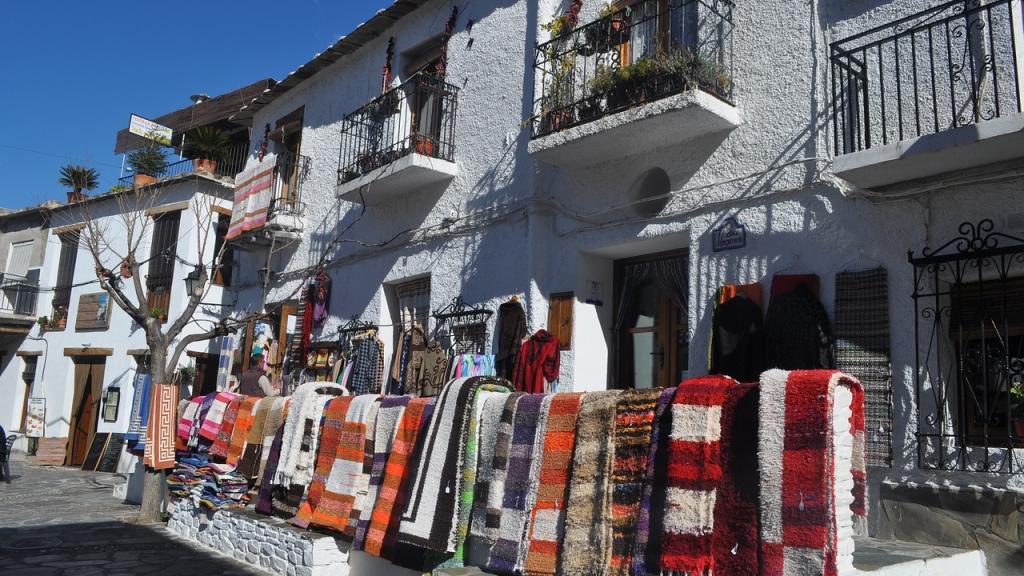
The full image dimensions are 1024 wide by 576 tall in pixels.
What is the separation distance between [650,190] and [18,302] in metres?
19.2

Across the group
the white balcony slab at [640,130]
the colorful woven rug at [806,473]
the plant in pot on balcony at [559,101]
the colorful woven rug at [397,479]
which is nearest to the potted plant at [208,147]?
the plant in pot on balcony at [559,101]

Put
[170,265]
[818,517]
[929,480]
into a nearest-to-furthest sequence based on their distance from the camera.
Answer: [818,517] < [929,480] < [170,265]

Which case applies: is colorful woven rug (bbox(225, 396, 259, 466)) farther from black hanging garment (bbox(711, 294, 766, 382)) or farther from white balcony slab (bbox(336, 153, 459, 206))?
black hanging garment (bbox(711, 294, 766, 382))

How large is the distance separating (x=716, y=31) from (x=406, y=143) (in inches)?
189

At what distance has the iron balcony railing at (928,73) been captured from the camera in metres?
5.88

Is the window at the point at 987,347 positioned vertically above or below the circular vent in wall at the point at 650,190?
below

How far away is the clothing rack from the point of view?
952cm

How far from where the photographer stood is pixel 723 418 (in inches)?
152

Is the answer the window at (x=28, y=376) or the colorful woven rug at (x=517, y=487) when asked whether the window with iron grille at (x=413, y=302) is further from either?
the window at (x=28, y=376)

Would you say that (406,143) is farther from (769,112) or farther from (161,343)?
(769,112)

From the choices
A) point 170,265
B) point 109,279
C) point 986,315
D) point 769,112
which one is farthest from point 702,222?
point 170,265

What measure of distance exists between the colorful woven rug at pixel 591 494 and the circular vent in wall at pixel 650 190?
408 centimetres

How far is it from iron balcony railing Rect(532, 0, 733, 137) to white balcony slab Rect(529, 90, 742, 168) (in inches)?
5.1

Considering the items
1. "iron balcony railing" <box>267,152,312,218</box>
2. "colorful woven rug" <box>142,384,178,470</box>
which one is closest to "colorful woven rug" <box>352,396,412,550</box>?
"colorful woven rug" <box>142,384,178,470</box>
